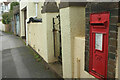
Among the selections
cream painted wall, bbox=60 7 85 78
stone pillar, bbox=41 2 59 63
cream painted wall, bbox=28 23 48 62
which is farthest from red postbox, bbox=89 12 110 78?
cream painted wall, bbox=28 23 48 62

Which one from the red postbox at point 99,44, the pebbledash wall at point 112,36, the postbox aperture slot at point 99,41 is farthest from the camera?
the postbox aperture slot at point 99,41

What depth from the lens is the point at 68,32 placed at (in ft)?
13.3

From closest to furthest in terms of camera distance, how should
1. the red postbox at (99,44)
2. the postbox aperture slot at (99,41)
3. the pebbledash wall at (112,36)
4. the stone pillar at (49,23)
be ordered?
the pebbledash wall at (112,36)
the red postbox at (99,44)
the postbox aperture slot at (99,41)
the stone pillar at (49,23)

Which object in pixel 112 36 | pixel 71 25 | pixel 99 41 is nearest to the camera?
pixel 112 36

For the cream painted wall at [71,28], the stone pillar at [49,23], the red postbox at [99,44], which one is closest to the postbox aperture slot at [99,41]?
the red postbox at [99,44]

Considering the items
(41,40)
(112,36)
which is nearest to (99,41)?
(112,36)

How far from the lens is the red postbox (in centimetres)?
270

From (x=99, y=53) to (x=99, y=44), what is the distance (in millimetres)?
180

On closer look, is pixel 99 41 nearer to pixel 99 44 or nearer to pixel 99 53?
pixel 99 44

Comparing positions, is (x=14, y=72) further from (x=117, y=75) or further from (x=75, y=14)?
(x=117, y=75)

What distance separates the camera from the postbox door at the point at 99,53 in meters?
2.78

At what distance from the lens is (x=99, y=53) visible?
2.90m

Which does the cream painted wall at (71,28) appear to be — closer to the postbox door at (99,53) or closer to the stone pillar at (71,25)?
the stone pillar at (71,25)

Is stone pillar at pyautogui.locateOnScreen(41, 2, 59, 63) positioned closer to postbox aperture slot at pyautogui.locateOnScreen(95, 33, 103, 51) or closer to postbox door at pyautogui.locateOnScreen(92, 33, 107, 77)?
postbox door at pyautogui.locateOnScreen(92, 33, 107, 77)
